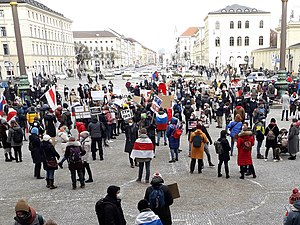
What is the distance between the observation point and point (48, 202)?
789cm

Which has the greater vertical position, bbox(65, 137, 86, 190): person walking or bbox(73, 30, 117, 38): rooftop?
bbox(73, 30, 117, 38): rooftop

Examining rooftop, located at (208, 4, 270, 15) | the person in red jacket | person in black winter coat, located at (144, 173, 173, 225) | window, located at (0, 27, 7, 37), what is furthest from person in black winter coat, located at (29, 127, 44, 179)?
rooftop, located at (208, 4, 270, 15)

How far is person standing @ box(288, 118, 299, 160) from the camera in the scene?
1013 centimetres

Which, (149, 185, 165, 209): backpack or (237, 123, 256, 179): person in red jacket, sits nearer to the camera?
(149, 185, 165, 209): backpack

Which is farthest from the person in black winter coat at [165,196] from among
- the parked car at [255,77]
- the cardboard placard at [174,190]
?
the parked car at [255,77]

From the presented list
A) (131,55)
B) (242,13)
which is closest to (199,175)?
(242,13)

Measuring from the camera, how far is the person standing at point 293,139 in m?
10.1

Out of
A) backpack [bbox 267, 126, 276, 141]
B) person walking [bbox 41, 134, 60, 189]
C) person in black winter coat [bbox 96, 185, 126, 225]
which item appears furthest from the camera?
backpack [bbox 267, 126, 276, 141]

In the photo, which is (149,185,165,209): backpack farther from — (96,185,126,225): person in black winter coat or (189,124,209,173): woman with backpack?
(189,124,209,173): woman with backpack

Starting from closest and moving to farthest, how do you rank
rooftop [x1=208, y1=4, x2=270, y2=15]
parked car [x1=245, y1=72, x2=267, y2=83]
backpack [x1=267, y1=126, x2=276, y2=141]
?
1. backpack [x1=267, y1=126, x2=276, y2=141]
2. parked car [x1=245, y1=72, x2=267, y2=83]
3. rooftop [x1=208, y1=4, x2=270, y2=15]

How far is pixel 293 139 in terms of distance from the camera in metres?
10.2

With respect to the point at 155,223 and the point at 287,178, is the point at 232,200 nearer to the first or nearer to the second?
the point at 287,178

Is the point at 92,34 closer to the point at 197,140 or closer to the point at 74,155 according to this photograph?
the point at 197,140

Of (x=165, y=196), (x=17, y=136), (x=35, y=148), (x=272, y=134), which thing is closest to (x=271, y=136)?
(x=272, y=134)
